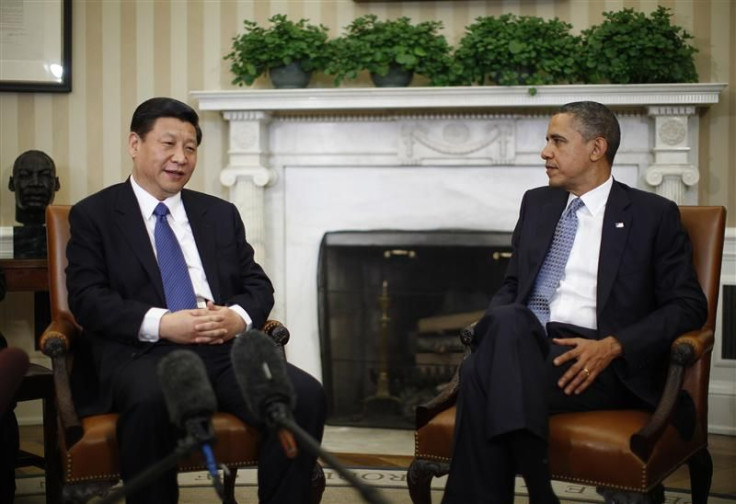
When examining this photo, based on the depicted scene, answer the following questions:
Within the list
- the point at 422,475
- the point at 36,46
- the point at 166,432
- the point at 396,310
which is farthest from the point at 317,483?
the point at 36,46

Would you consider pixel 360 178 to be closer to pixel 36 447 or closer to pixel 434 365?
pixel 434 365

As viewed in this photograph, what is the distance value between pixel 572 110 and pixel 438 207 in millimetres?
1529

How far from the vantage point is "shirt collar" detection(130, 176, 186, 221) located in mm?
2740

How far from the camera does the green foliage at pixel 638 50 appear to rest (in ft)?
13.1

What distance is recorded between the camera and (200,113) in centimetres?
451

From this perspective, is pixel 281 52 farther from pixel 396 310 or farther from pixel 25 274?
pixel 25 274

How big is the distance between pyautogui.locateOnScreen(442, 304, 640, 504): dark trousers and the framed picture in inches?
111

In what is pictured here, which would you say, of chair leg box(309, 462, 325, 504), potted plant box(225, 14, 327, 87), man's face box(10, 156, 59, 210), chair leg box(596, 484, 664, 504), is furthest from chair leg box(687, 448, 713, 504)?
man's face box(10, 156, 59, 210)

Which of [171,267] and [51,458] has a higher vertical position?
[171,267]

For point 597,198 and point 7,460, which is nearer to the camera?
point 597,198

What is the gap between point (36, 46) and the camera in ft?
14.6

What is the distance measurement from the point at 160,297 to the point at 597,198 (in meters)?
1.26

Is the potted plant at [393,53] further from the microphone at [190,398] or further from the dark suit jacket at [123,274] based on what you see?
the microphone at [190,398]

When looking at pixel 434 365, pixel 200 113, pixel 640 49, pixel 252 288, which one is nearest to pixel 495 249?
pixel 434 365
